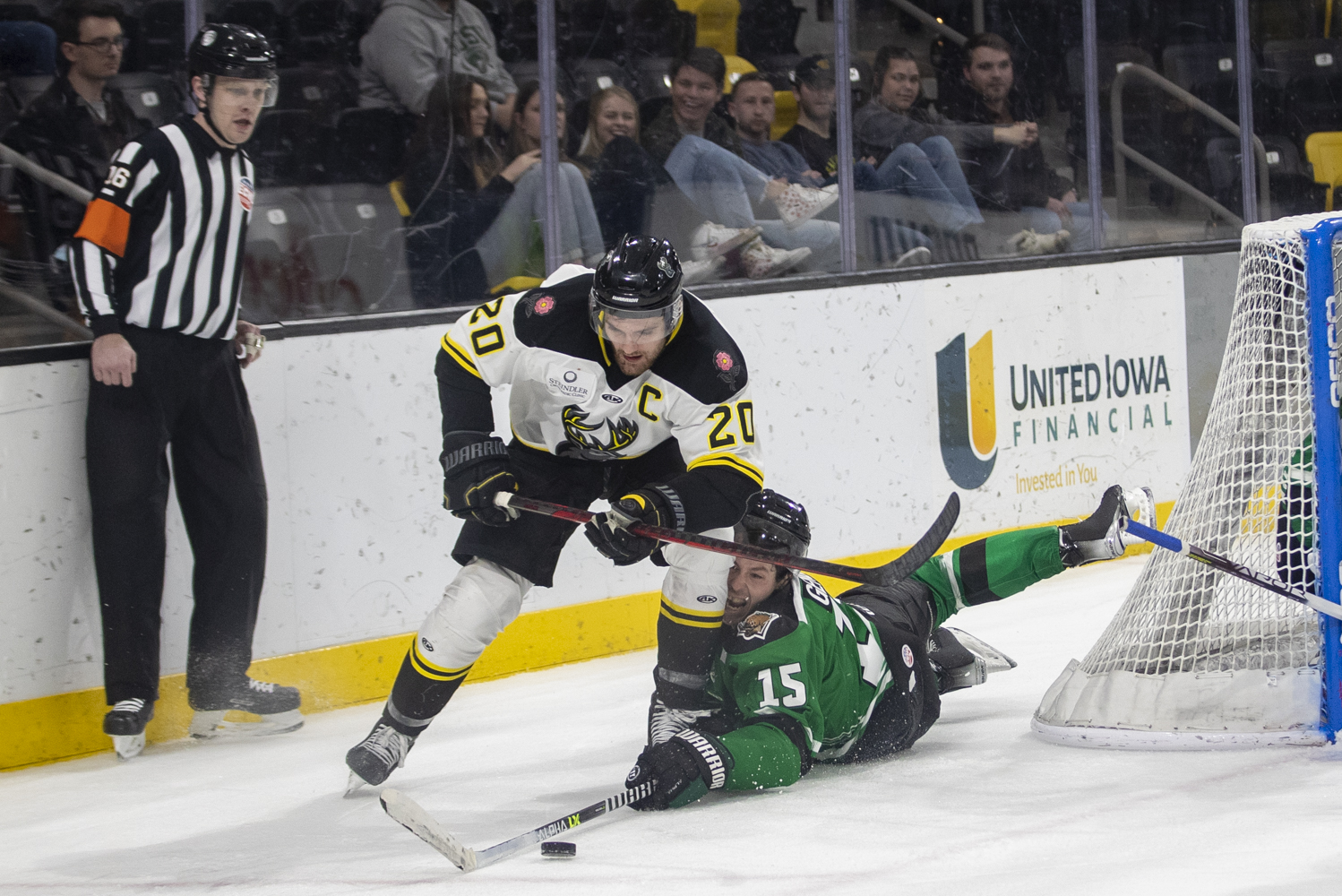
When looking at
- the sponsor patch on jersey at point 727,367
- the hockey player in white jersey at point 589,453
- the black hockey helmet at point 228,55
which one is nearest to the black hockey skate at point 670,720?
the hockey player in white jersey at point 589,453

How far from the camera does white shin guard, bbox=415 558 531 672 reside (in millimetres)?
2811

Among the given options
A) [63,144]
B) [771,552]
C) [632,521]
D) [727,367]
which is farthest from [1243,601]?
[63,144]

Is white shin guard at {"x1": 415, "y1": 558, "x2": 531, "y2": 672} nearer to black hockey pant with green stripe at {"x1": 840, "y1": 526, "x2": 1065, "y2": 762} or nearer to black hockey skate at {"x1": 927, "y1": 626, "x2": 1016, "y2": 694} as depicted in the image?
black hockey pant with green stripe at {"x1": 840, "y1": 526, "x2": 1065, "y2": 762}

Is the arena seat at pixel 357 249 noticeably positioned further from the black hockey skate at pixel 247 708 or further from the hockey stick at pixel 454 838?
the hockey stick at pixel 454 838

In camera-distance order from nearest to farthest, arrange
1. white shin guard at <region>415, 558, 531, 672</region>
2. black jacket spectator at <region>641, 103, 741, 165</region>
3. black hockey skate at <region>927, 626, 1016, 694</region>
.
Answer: white shin guard at <region>415, 558, 531, 672</region>
black hockey skate at <region>927, 626, 1016, 694</region>
black jacket spectator at <region>641, 103, 741, 165</region>

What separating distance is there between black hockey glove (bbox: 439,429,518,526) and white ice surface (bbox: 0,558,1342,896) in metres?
0.55

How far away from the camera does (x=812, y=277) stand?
471cm

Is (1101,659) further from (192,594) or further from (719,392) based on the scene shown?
(192,594)

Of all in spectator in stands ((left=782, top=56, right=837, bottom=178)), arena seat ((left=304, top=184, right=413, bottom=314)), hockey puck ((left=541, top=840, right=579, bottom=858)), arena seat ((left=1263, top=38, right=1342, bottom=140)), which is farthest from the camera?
arena seat ((left=1263, top=38, right=1342, bottom=140))

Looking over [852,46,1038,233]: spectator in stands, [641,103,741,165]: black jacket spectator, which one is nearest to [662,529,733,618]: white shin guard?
[641,103,741,165]: black jacket spectator

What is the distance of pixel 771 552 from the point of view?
8.92ft

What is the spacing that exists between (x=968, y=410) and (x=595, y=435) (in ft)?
8.08

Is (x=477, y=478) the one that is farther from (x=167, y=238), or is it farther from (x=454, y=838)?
(x=167, y=238)

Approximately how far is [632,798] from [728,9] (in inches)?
111
